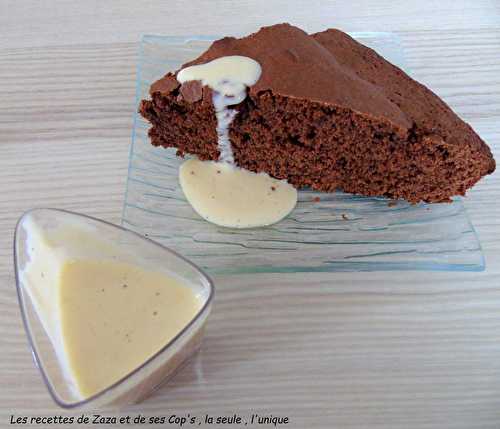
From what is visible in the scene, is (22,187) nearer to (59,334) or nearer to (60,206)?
(60,206)

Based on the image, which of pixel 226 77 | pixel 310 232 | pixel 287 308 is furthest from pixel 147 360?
pixel 226 77

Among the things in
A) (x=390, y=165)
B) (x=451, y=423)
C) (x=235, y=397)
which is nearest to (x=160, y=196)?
(x=235, y=397)

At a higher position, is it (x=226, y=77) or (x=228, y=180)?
(x=226, y=77)

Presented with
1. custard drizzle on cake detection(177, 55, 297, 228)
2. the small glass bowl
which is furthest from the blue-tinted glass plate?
the small glass bowl

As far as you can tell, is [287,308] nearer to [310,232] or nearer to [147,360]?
[310,232]

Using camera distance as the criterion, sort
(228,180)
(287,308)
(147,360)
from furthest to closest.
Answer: (228,180) < (287,308) < (147,360)
